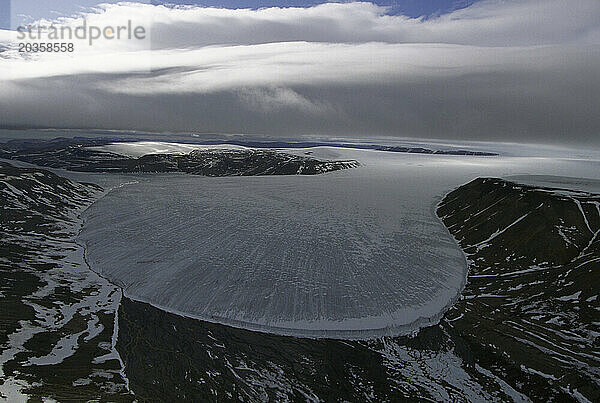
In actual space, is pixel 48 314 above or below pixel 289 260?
Answer: below

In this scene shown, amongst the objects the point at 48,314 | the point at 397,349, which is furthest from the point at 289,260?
the point at 48,314

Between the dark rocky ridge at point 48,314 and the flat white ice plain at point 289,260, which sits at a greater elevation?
the flat white ice plain at point 289,260

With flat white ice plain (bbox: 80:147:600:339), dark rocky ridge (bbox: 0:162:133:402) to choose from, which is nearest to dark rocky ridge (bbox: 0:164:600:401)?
dark rocky ridge (bbox: 0:162:133:402)

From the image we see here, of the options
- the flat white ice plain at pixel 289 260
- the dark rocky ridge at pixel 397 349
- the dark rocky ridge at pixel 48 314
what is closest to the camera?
the dark rocky ridge at pixel 397 349

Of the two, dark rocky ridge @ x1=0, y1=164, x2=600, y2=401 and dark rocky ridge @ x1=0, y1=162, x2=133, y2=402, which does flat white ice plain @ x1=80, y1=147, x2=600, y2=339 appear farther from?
dark rocky ridge @ x1=0, y1=162, x2=133, y2=402

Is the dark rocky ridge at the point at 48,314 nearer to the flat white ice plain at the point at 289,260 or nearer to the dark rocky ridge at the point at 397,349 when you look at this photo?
the dark rocky ridge at the point at 397,349

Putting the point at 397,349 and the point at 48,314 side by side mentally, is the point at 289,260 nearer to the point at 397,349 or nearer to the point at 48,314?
the point at 397,349

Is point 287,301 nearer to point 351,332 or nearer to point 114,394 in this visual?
point 351,332

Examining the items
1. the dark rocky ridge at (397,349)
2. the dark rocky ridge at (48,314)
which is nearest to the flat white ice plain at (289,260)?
the dark rocky ridge at (397,349)
